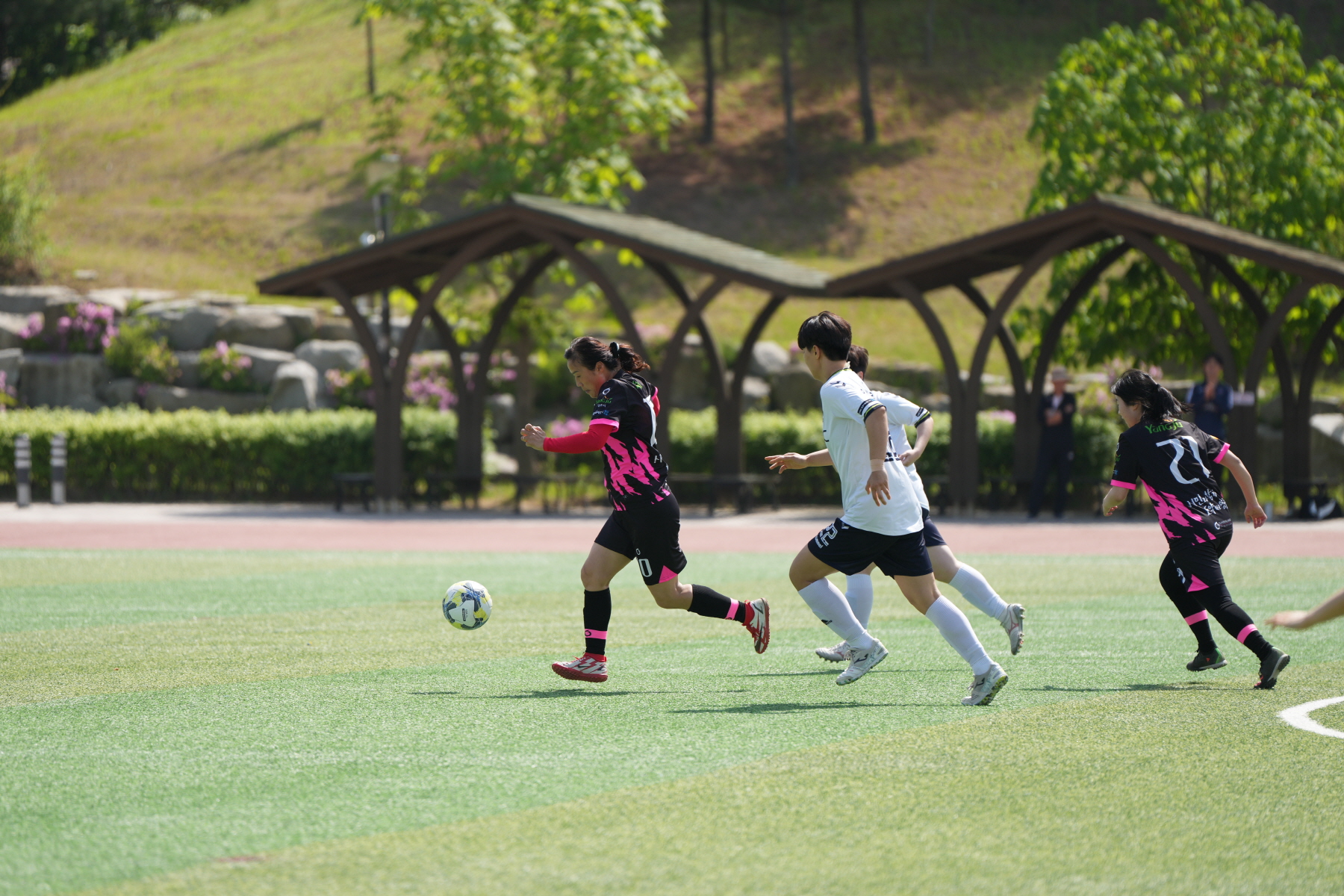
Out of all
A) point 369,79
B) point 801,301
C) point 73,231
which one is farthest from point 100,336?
point 369,79

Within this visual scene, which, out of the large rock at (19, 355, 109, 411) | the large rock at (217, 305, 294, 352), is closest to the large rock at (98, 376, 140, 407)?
the large rock at (19, 355, 109, 411)

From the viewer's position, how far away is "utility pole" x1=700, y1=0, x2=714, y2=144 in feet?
182

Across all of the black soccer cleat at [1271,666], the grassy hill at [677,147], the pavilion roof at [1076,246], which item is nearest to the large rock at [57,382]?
the grassy hill at [677,147]

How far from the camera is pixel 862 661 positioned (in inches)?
282

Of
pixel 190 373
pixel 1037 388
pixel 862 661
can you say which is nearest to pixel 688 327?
pixel 1037 388

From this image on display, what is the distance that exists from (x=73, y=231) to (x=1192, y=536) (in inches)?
1867

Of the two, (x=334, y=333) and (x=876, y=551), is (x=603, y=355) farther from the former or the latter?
(x=334, y=333)

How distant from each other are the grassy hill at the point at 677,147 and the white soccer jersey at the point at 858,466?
35438 mm

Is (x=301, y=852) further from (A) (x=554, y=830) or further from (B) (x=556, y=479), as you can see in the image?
(B) (x=556, y=479)

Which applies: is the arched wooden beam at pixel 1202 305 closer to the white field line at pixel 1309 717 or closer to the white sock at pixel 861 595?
the white sock at pixel 861 595

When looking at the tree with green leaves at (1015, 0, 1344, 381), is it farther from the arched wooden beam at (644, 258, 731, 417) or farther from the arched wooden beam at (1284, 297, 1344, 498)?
the arched wooden beam at (644, 258, 731, 417)

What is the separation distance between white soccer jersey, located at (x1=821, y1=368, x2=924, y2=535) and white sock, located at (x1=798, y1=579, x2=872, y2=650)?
460 millimetres

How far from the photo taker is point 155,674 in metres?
7.69

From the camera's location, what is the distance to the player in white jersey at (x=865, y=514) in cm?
650
